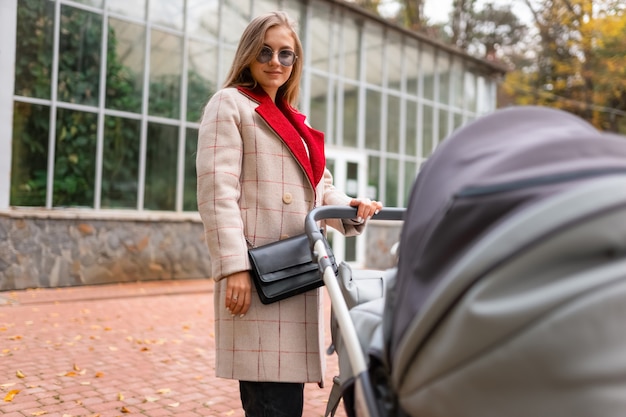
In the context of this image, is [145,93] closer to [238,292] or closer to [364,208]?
[364,208]

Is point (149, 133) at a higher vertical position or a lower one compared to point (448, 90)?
lower

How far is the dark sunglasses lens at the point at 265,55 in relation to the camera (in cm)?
245

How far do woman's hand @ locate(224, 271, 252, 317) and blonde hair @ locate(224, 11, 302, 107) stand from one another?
794 mm

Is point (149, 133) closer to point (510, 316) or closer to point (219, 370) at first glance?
point (219, 370)

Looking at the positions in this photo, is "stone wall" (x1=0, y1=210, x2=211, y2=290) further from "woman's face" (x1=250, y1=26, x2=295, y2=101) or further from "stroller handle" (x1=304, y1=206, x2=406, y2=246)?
"stroller handle" (x1=304, y1=206, x2=406, y2=246)

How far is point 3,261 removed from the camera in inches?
344

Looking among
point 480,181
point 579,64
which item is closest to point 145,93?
point 480,181

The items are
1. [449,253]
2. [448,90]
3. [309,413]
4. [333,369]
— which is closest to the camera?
[449,253]

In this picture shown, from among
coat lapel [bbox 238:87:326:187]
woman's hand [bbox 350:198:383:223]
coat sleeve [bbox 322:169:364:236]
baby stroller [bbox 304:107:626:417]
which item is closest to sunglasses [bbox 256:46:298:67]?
coat lapel [bbox 238:87:326:187]

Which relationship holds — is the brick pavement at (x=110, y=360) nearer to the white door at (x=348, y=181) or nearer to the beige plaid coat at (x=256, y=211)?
the beige plaid coat at (x=256, y=211)

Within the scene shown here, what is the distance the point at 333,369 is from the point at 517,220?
411 centimetres

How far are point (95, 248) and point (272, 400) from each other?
809 centimetres

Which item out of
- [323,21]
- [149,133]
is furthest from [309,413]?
[323,21]

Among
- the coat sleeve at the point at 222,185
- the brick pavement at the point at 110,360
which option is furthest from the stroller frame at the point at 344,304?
the brick pavement at the point at 110,360
